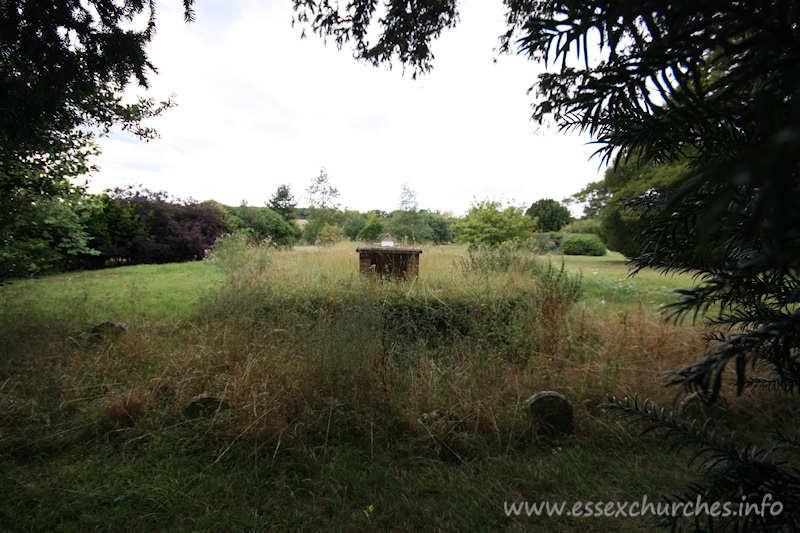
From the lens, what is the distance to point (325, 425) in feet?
7.44

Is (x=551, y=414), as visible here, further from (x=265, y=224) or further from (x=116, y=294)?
(x=265, y=224)

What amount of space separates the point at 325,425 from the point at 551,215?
27.7 metres

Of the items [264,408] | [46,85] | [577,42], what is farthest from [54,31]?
[577,42]

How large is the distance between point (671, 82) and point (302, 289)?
4.65 metres

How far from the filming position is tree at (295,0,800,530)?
380mm

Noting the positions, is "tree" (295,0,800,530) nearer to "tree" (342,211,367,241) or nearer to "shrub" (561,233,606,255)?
"shrub" (561,233,606,255)

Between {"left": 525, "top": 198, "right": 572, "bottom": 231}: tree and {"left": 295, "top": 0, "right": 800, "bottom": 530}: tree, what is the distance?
26.9 m

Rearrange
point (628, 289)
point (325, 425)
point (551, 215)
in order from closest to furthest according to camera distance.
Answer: point (325, 425), point (628, 289), point (551, 215)

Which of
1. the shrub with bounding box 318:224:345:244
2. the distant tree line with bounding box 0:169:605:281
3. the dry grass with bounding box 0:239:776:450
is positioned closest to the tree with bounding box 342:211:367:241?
the distant tree line with bounding box 0:169:605:281

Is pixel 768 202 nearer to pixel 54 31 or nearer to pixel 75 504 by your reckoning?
pixel 75 504

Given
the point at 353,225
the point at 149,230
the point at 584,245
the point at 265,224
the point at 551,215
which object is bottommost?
the point at 584,245

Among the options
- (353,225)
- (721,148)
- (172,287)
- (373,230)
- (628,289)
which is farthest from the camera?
(353,225)

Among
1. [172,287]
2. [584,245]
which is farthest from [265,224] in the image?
[584,245]

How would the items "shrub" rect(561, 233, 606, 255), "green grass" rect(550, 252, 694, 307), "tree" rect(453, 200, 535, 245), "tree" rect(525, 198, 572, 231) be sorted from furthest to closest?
"tree" rect(525, 198, 572, 231), "shrub" rect(561, 233, 606, 255), "tree" rect(453, 200, 535, 245), "green grass" rect(550, 252, 694, 307)
